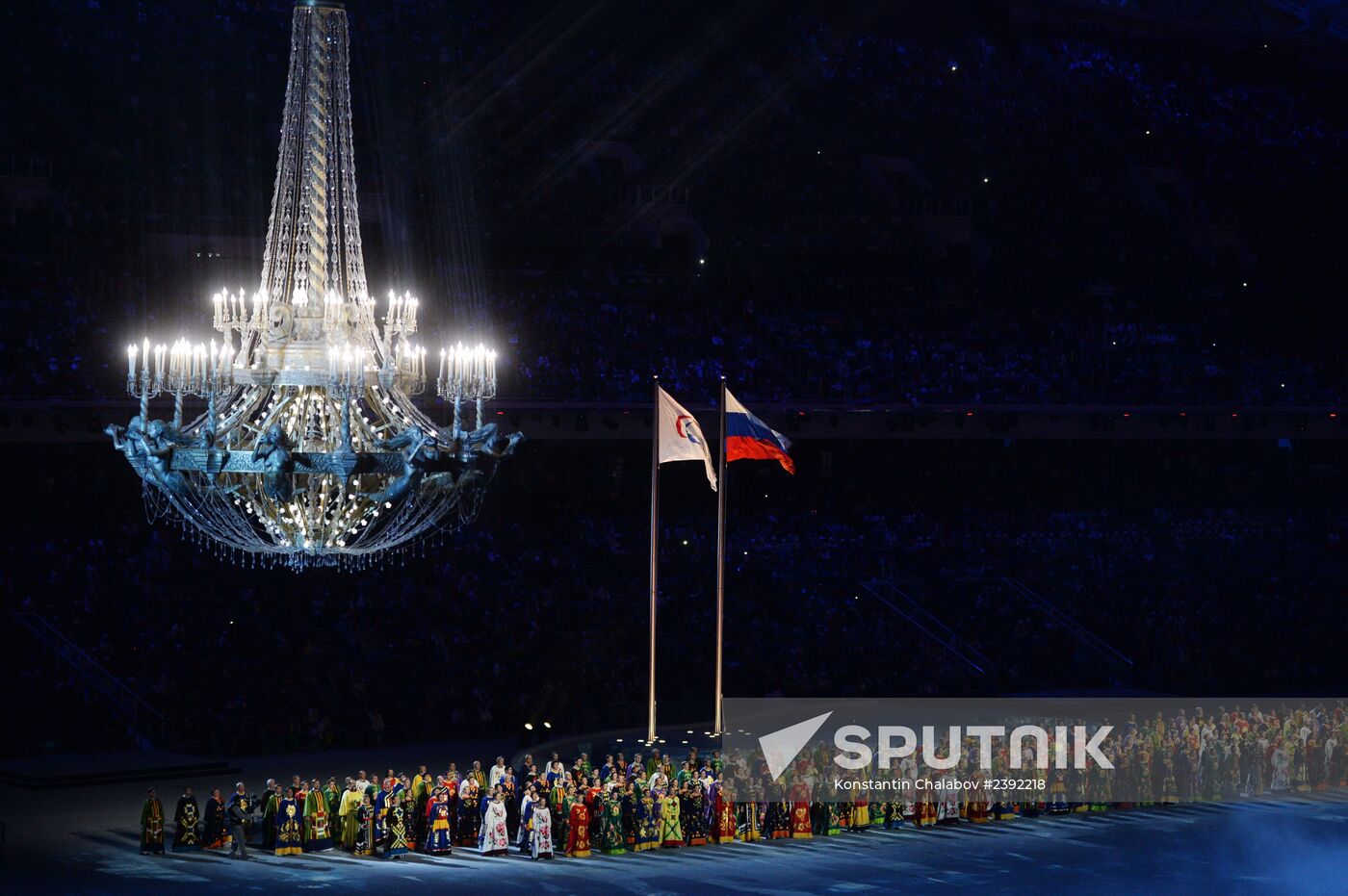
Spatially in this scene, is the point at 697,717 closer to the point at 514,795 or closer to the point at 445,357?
the point at 514,795

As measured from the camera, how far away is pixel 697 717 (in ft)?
106

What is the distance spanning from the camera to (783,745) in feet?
85.5

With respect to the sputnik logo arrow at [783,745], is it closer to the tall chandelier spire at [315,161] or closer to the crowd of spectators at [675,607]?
the crowd of spectators at [675,607]

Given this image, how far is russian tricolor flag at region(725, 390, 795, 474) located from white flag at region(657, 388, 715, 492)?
2.59 ft

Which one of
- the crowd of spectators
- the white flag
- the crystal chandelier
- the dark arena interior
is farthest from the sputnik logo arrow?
the crystal chandelier

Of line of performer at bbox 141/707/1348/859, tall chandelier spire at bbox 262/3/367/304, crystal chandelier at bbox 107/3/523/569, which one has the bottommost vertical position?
line of performer at bbox 141/707/1348/859

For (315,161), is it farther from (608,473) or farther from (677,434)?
(608,473)

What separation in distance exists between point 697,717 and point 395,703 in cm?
505

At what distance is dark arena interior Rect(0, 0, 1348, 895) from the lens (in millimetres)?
22562

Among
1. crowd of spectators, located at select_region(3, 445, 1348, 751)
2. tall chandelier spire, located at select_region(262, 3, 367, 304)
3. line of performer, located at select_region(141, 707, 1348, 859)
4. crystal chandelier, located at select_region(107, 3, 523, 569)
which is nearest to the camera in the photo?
tall chandelier spire, located at select_region(262, 3, 367, 304)

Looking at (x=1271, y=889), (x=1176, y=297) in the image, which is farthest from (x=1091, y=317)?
(x=1271, y=889)

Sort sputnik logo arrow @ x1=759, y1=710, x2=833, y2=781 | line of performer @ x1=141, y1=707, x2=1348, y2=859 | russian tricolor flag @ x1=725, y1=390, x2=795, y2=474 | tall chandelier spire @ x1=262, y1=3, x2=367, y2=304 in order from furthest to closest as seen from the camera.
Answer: sputnik logo arrow @ x1=759, y1=710, x2=833, y2=781, russian tricolor flag @ x1=725, y1=390, x2=795, y2=474, line of performer @ x1=141, y1=707, x2=1348, y2=859, tall chandelier spire @ x1=262, y1=3, x2=367, y2=304

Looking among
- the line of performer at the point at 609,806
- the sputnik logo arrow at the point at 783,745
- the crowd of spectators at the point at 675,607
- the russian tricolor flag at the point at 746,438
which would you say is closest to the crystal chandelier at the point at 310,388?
the line of performer at the point at 609,806

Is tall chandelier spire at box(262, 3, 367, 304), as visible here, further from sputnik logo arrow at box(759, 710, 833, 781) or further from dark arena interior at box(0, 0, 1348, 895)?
sputnik logo arrow at box(759, 710, 833, 781)
